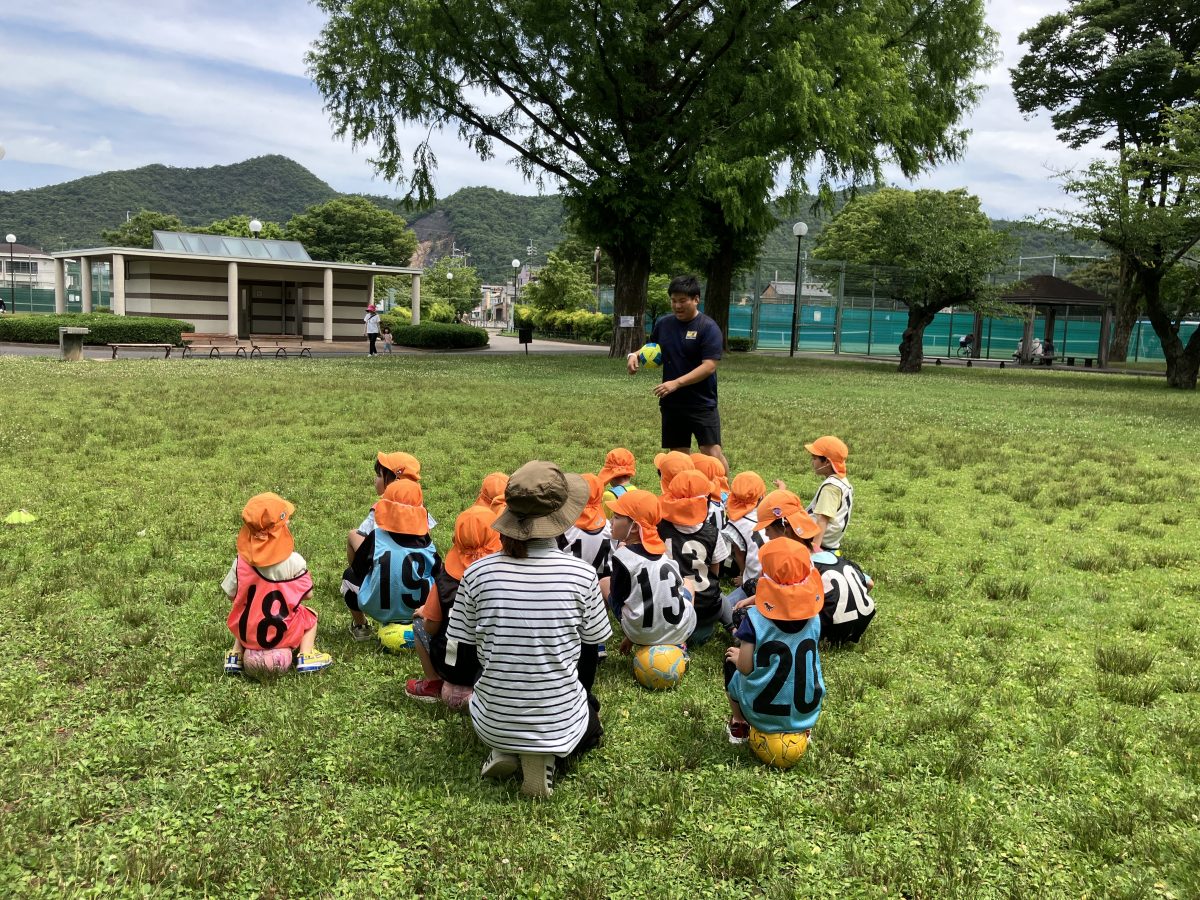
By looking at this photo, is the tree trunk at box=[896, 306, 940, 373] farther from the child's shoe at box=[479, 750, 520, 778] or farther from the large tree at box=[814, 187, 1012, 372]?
the child's shoe at box=[479, 750, 520, 778]

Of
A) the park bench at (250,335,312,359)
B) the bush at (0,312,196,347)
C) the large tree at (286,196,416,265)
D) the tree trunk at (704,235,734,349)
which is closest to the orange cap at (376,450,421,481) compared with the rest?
the park bench at (250,335,312,359)

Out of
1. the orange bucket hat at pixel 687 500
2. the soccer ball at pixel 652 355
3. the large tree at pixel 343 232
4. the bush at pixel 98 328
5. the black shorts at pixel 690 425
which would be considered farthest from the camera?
the large tree at pixel 343 232

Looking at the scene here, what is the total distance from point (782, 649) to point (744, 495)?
171cm

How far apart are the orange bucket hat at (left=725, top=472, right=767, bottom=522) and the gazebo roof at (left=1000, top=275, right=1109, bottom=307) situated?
36.3 metres

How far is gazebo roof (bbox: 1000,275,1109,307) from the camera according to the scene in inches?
1452

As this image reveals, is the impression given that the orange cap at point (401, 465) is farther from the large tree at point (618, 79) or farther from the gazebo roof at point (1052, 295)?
the gazebo roof at point (1052, 295)

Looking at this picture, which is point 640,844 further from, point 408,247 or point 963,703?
point 408,247

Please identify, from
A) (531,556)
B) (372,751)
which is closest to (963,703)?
(531,556)

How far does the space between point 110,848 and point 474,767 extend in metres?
1.20

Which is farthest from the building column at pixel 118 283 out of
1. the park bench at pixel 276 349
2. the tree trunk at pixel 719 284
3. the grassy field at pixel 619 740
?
the grassy field at pixel 619 740

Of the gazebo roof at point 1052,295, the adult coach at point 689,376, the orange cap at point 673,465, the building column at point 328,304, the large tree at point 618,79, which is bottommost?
the orange cap at point 673,465

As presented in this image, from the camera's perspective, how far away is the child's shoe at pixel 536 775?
302cm

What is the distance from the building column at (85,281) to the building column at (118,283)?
10.4 ft

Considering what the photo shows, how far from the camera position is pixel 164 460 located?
8.55m
